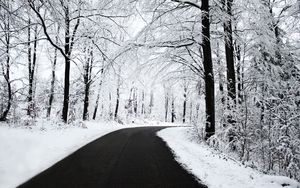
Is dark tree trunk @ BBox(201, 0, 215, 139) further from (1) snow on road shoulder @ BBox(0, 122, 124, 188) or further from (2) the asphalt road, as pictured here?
(1) snow on road shoulder @ BBox(0, 122, 124, 188)

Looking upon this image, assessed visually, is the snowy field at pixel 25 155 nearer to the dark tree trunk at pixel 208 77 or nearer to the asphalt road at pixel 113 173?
the asphalt road at pixel 113 173

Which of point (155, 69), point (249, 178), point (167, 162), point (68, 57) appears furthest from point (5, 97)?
point (249, 178)

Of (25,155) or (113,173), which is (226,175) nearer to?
(113,173)

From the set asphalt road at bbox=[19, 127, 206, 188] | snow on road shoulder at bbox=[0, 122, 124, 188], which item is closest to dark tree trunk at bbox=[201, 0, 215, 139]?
asphalt road at bbox=[19, 127, 206, 188]

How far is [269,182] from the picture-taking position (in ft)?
Result: 15.1

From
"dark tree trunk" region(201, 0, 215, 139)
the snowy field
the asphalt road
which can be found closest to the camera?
the asphalt road

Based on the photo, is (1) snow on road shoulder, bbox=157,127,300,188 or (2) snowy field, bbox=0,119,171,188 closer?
(1) snow on road shoulder, bbox=157,127,300,188

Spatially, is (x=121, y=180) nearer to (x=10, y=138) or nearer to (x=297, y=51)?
(x=10, y=138)

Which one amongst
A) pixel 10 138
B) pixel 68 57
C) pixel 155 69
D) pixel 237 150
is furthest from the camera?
pixel 68 57

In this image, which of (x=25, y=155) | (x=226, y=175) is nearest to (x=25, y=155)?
(x=25, y=155)

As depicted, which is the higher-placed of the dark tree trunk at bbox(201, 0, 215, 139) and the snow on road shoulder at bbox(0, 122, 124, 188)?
the dark tree trunk at bbox(201, 0, 215, 139)

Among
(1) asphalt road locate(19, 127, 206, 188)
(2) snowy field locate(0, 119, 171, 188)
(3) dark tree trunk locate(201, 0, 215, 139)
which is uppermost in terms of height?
(3) dark tree trunk locate(201, 0, 215, 139)

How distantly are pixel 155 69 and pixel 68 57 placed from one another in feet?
20.0

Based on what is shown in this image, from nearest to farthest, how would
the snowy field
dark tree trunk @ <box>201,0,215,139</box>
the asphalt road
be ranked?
the asphalt road, the snowy field, dark tree trunk @ <box>201,0,215,139</box>
